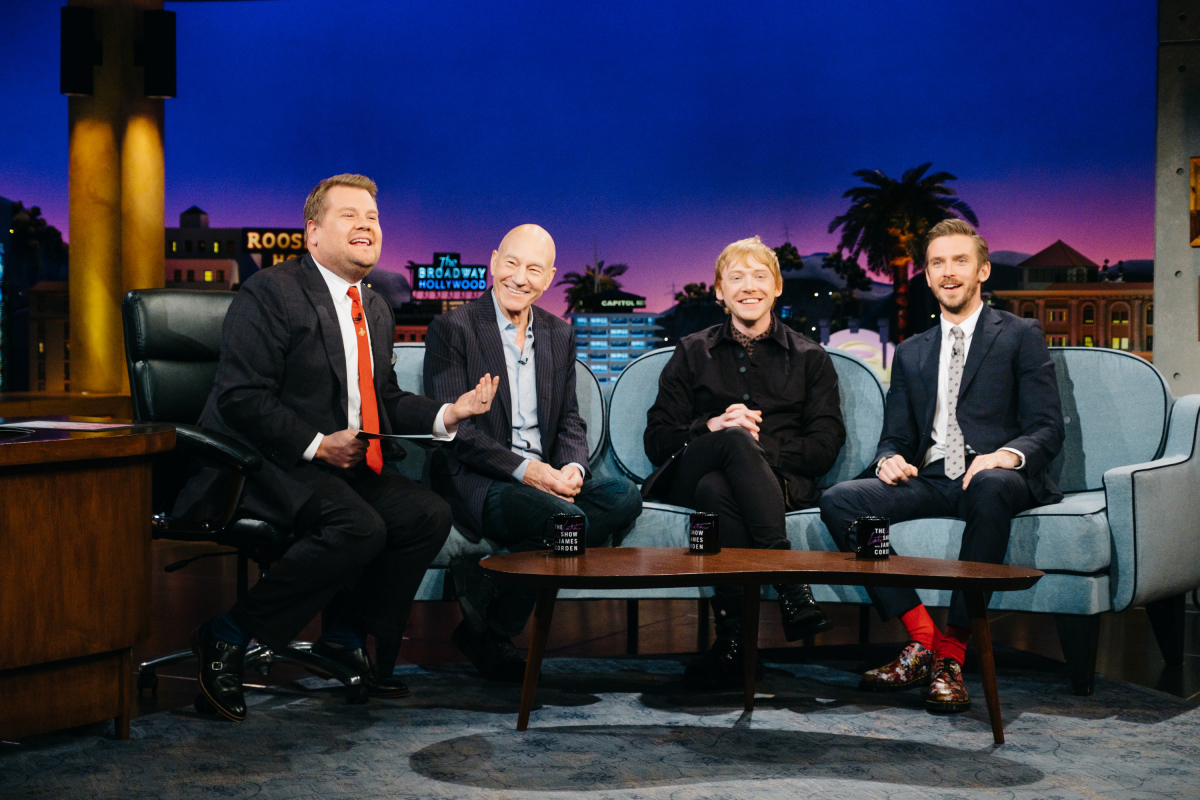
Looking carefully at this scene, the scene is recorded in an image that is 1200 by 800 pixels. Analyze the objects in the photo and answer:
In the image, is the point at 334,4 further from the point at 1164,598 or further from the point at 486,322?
the point at 1164,598

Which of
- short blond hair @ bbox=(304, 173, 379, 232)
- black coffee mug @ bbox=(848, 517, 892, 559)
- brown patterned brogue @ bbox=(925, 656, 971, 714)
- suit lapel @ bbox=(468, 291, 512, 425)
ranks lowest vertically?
brown patterned brogue @ bbox=(925, 656, 971, 714)

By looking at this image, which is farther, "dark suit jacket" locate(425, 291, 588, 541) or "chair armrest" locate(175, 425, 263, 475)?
"dark suit jacket" locate(425, 291, 588, 541)

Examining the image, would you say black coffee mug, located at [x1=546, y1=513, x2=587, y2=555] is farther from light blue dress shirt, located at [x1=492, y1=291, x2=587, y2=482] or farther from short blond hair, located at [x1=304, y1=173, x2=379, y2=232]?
short blond hair, located at [x1=304, y1=173, x2=379, y2=232]

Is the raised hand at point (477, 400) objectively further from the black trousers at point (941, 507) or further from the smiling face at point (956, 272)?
the smiling face at point (956, 272)

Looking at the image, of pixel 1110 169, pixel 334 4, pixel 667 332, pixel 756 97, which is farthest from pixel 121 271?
pixel 1110 169

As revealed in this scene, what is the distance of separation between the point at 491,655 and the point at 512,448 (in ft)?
1.97

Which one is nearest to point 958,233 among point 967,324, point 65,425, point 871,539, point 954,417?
point 967,324

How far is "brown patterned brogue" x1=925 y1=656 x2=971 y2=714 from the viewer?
272 centimetres

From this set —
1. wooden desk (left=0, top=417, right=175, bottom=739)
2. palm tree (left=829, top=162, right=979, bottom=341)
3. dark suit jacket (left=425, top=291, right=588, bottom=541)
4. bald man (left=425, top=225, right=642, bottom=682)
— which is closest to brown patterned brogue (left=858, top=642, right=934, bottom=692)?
bald man (left=425, top=225, right=642, bottom=682)

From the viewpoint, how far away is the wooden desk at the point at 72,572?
224 cm

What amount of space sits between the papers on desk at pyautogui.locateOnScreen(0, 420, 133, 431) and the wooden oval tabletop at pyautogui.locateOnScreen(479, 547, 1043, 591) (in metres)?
0.93

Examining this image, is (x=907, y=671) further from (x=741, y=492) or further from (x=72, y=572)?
(x=72, y=572)

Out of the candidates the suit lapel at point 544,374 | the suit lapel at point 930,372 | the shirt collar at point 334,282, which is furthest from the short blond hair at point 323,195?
the suit lapel at point 930,372

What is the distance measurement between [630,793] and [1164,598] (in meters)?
1.92
